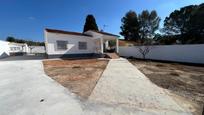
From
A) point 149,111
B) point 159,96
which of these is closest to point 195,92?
point 159,96

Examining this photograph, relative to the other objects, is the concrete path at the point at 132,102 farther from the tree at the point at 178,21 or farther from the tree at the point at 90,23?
the tree at the point at 90,23

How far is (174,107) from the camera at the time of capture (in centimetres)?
293

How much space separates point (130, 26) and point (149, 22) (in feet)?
16.0

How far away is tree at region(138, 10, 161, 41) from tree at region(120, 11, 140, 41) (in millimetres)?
1351

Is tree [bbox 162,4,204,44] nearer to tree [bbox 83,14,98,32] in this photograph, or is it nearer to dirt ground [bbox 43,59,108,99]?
tree [bbox 83,14,98,32]

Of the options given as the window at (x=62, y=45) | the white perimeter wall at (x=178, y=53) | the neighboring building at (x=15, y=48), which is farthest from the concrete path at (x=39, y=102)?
the neighboring building at (x=15, y=48)

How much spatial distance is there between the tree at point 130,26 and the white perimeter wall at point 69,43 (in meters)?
16.7

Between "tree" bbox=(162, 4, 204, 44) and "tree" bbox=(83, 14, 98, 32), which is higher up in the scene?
"tree" bbox=(83, 14, 98, 32)

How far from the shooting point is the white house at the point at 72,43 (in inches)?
600

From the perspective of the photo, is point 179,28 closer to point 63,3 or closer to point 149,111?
point 63,3

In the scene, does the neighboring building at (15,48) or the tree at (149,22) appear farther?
the tree at (149,22)

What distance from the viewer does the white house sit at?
50.0ft

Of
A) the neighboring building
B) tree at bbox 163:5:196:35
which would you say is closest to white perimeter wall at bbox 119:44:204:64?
tree at bbox 163:5:196:35

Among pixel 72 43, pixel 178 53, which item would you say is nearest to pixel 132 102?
pixel 178 53
